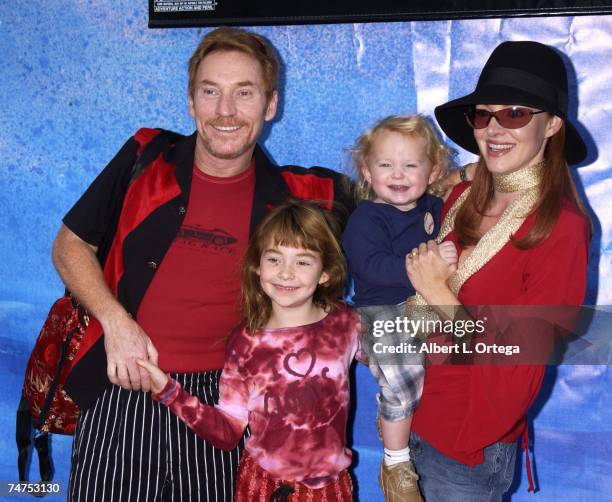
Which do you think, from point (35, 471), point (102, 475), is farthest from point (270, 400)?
point (35, 471)

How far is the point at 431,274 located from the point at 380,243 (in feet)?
0.97

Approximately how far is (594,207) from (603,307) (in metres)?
0.41

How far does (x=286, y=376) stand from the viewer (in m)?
2.39

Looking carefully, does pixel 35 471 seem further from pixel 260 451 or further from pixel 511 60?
pixel 511 60

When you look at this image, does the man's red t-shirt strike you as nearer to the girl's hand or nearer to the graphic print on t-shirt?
the graphic print on t-shirt

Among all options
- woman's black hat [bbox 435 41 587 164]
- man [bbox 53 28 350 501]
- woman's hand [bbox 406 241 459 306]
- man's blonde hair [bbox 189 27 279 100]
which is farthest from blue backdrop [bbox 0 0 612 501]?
woman's hand [bbox 406 241 459 306]

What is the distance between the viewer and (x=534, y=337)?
2.11 m

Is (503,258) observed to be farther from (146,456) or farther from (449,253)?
(146,456)

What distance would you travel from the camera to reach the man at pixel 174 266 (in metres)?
2.54

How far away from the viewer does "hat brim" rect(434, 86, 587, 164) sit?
7.03ft

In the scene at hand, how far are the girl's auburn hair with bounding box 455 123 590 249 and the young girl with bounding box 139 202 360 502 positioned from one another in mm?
446

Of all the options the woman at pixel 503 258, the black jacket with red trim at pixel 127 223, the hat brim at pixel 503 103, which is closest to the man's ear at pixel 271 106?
the black jacket with red trim at pixel 127 223

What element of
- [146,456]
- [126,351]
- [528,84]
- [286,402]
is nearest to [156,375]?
[126,351]

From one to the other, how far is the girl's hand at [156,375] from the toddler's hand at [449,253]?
955 millimetres
